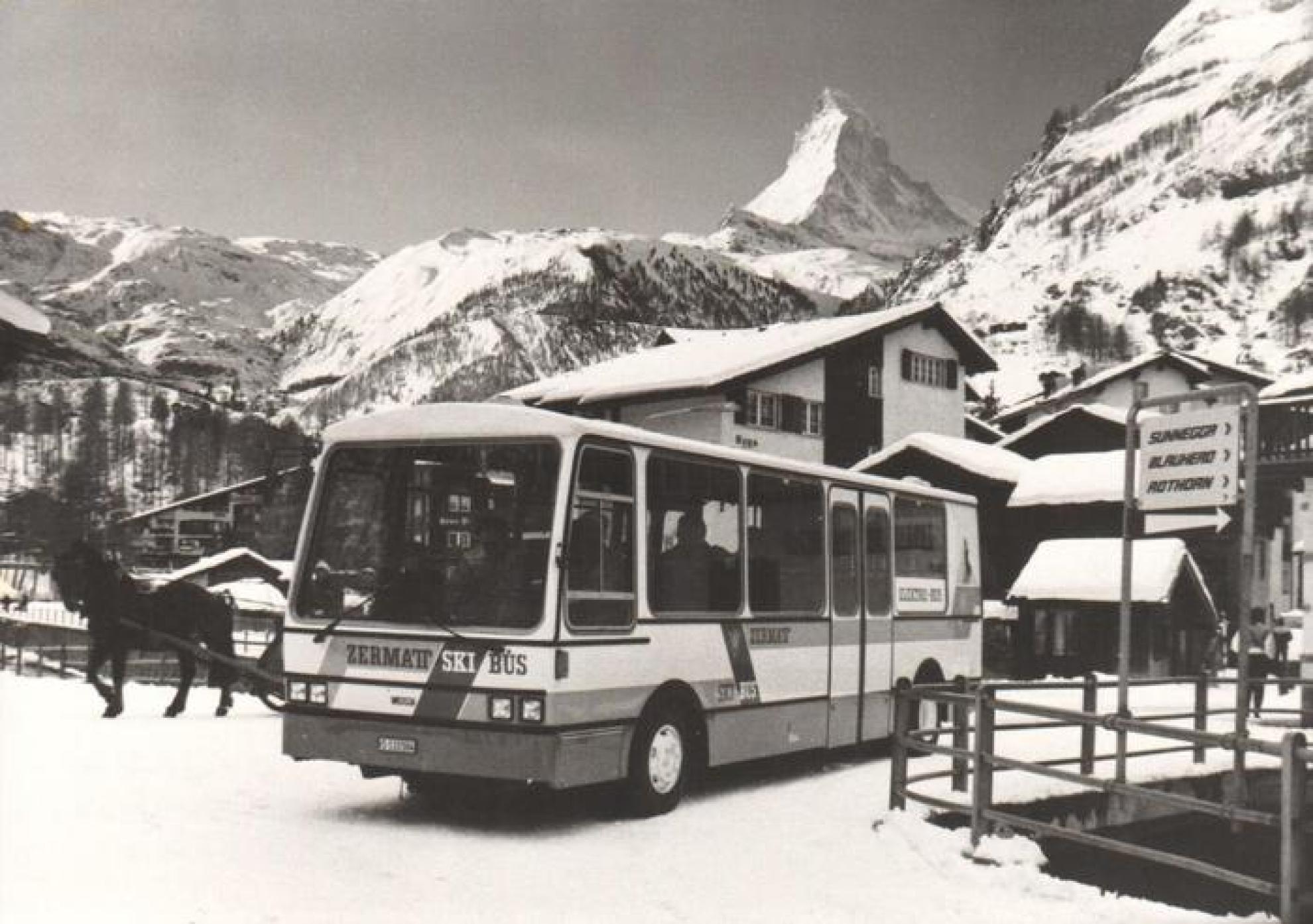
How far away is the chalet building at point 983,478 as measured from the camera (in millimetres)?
36562

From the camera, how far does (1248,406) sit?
10.8 metres

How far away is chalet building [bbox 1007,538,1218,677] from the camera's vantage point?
2964cm

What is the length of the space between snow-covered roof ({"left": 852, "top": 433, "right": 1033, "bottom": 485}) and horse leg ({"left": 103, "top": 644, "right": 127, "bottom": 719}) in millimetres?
24181

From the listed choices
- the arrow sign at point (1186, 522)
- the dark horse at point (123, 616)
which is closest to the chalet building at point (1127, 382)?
the arrow sign at point (1186, 522)

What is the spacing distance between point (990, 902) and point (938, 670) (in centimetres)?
713

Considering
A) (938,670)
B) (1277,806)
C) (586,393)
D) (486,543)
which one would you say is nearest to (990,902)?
(486,543)

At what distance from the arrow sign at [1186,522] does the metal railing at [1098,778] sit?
2037cm

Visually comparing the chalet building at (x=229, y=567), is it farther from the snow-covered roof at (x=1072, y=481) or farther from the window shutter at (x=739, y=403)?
the snow-covered roof at (x=1072, y=481)

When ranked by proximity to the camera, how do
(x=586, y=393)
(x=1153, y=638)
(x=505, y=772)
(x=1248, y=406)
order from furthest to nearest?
(x=586, y=393), (x=1153, y=638), (x=1248, y=406), (x=505, y=772)

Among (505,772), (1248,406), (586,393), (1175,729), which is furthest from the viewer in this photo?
(586,393)

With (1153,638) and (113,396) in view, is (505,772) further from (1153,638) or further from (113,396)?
(113,396)

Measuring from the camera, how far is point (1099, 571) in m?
29.8

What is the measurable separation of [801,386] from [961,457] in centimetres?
667

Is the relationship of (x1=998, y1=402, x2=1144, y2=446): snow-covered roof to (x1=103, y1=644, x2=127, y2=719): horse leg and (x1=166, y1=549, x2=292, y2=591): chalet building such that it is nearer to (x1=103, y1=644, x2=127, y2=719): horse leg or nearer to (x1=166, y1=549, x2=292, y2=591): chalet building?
(x1=166, y1=549, x2=292, y2=591): chalet building
